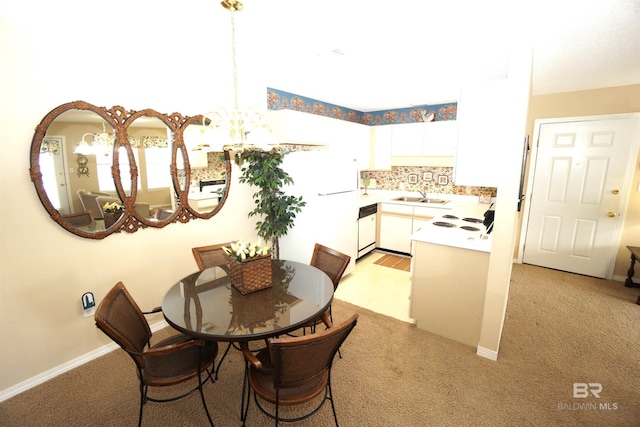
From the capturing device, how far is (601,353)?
2473 millimetres

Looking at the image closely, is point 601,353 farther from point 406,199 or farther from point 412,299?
point 406,199

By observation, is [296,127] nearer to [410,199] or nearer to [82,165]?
→ [82,165]

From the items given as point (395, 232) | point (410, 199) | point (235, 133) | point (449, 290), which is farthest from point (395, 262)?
point (235, 133)

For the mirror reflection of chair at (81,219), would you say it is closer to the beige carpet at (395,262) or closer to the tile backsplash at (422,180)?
the beige carpet at (395,262)

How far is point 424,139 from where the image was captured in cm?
462

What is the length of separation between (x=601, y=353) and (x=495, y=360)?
955 millimetres

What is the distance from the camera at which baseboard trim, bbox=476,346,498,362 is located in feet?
7.79

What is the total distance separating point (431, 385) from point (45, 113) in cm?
329

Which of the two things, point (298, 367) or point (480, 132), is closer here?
point (298, 367)

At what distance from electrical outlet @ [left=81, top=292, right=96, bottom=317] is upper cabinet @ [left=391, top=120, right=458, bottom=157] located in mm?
4327

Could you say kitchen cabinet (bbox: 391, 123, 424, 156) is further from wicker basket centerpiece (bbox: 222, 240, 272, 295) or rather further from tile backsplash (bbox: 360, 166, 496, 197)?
wicker basket centerpiece (bbox: 222, 240, 272, 295)

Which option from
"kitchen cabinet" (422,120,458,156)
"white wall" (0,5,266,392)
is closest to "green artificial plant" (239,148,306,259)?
"white wall" (0,5,266,392)

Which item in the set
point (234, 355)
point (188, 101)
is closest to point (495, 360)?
point (234, 355)

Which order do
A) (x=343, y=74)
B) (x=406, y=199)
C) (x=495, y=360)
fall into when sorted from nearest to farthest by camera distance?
(x=495, y=360), (x=343, y=74), (x=406, y=199)
